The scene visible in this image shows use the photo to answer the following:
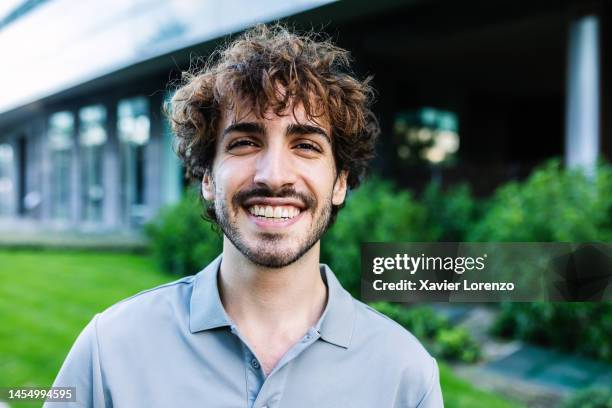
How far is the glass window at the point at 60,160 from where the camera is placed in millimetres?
3882

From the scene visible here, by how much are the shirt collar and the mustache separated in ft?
0.92

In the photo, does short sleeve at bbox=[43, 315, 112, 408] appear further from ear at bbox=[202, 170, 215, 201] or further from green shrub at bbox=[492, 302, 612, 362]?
green shrub at bbox=[492, 302, 612, 362]

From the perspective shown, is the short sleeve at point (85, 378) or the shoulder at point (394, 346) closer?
the short sleeve at point (85, 378)

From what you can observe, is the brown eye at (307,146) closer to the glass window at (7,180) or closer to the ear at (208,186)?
the ear at (208,186)

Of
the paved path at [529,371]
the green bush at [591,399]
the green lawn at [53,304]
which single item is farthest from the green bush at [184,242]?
the green bush at [591,399]

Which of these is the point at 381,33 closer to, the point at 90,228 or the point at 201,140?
the point at 90,228

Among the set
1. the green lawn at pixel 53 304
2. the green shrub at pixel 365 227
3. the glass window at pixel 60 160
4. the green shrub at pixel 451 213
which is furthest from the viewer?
the green shrub at pixel 451 213

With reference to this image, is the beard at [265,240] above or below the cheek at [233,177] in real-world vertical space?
below

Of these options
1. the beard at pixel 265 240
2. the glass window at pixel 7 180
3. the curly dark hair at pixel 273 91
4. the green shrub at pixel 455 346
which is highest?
the glass window at pixel 7 180

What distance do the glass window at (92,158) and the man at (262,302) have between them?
3.10 m

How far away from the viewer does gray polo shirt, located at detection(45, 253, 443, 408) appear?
1.36m

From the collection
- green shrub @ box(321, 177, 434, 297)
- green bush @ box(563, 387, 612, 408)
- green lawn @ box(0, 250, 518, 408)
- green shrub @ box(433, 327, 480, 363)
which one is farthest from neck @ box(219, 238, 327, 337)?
green shrub @ box(433, 327, 480, 363)

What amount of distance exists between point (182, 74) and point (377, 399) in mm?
1149

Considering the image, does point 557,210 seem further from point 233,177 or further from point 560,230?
point 233,177
